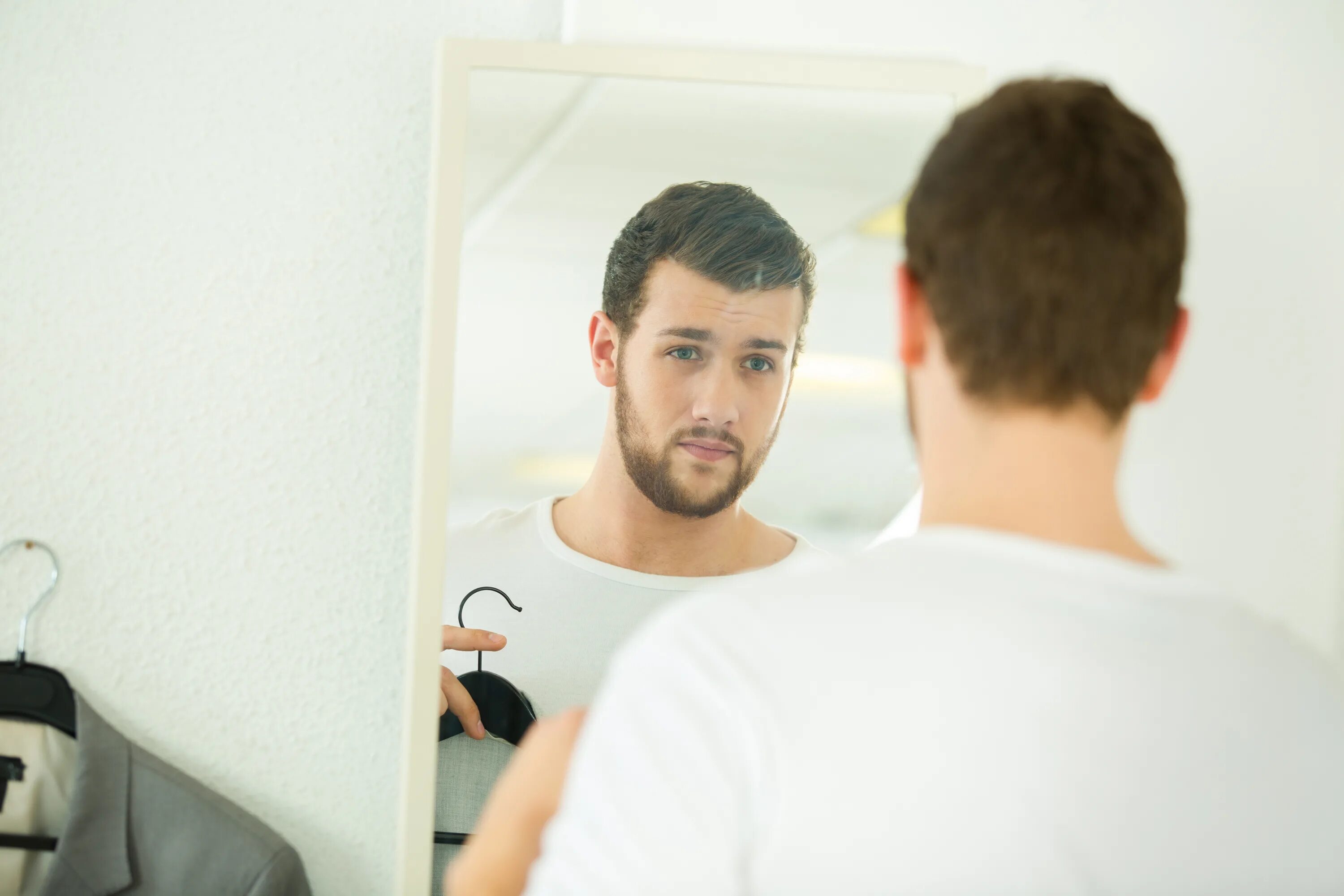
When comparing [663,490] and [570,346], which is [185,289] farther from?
[663,490]

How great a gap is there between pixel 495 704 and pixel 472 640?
0.07m

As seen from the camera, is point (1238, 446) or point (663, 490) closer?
point (663, 490)

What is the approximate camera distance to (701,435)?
1117mm

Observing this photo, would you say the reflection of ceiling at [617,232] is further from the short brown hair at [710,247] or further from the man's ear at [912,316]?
the man's ear at [912,316]

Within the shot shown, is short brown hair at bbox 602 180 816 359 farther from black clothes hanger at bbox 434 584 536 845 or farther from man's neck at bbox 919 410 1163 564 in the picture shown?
man's neck at bbox 919 410 1163 564

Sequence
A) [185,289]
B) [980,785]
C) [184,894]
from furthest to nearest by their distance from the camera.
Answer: [185,289], [184,894], [980,785]

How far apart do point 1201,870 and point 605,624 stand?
0.66m

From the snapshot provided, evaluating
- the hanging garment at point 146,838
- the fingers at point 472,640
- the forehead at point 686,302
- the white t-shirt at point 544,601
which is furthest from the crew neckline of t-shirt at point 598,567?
the hanging garment at point 146,838

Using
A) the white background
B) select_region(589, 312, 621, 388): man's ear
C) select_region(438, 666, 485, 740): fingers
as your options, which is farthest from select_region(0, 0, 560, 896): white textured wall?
select_region(589, 312, 621, 388): man's ear

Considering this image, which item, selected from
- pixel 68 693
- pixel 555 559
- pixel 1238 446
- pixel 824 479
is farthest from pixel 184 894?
pixel 1238 446

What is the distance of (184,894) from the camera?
1072 millimetres

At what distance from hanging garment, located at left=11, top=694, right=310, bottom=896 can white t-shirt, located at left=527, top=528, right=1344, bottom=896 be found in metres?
0.69

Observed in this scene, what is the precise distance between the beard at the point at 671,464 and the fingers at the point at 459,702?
0.87ft

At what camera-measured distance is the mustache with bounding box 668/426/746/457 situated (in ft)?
3.66
